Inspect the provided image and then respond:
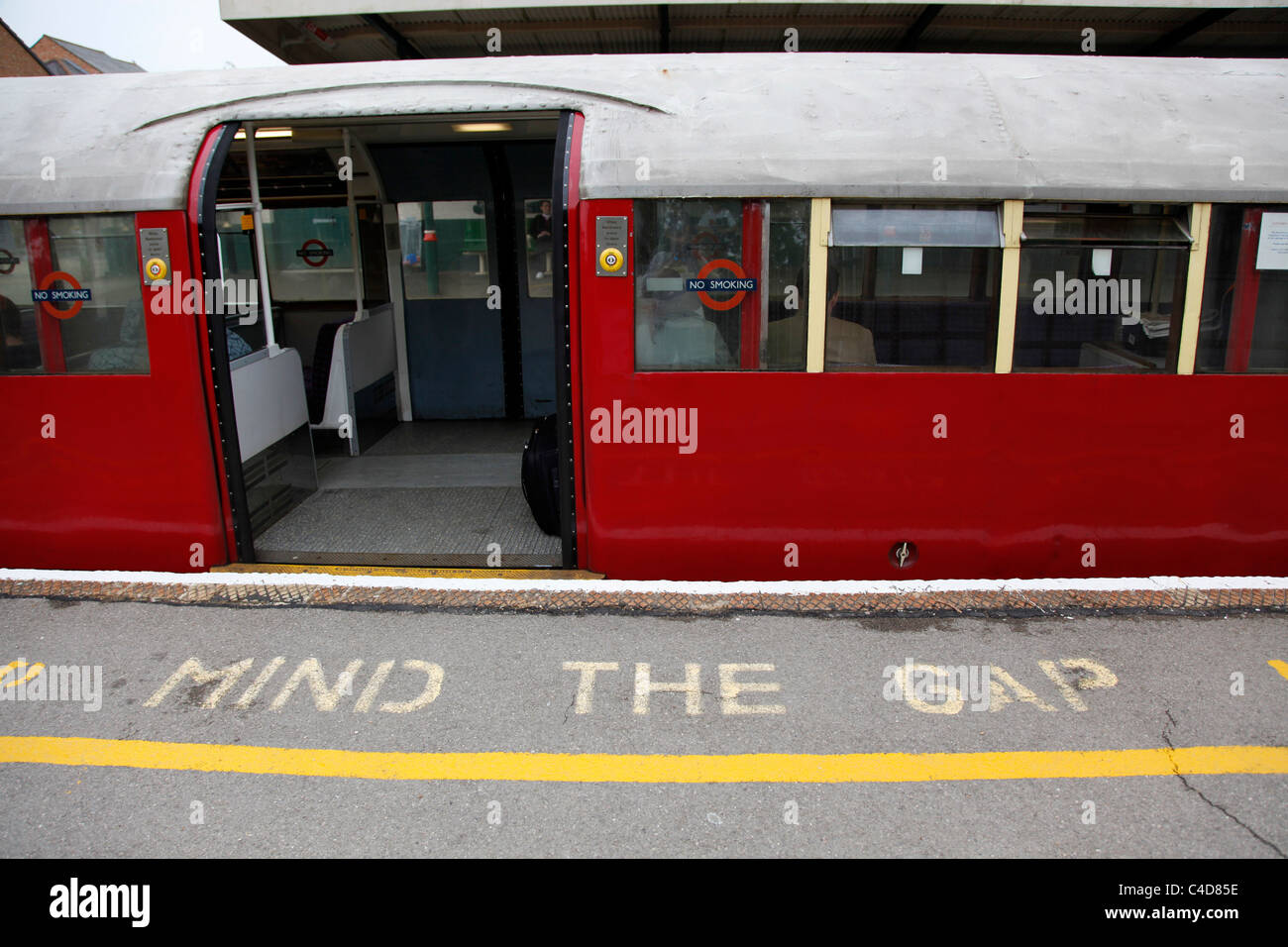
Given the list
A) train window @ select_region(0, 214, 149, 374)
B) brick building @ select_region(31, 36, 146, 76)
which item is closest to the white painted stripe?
train window @ select_region(0, 214, 149, 374)

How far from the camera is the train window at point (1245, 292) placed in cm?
478

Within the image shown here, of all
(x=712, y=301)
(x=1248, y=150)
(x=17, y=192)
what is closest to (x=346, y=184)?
(x=17, y=192)

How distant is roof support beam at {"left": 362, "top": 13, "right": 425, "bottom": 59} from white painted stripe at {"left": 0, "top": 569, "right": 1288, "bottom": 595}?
4.21 meters

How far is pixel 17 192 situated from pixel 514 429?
4.30 metres

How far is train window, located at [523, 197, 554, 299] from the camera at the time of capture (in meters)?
8.45

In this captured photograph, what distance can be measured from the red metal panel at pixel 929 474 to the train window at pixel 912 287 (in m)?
0.13

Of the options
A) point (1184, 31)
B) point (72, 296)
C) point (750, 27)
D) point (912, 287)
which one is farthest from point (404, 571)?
point (1184, 31)

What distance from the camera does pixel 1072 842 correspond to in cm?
321

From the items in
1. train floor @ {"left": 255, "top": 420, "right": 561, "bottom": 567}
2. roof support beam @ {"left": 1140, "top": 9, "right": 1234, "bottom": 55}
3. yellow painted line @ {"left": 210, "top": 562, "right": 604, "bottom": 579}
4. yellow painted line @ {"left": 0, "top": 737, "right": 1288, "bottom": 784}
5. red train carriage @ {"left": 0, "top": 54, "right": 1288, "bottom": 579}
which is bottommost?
yellow painted line @ {"left": 0, "top": 737, "right": 1288, "bottom": 784}

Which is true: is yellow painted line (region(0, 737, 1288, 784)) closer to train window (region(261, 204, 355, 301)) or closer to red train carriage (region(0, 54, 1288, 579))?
red train carriage (region(0, 54, 1288, 579))

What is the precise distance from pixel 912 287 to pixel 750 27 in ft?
10.6

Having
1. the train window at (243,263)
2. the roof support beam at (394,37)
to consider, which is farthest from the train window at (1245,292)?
the train window at (243,263)

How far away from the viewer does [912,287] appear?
15.8 feet
